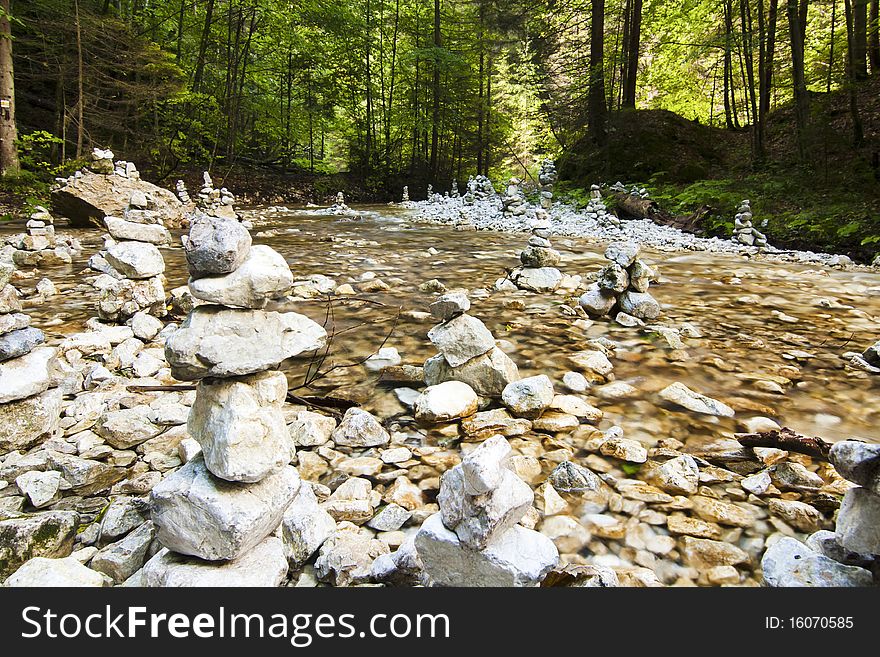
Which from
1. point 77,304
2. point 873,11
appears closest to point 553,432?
point 77,304

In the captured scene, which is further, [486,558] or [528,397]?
[528,397]

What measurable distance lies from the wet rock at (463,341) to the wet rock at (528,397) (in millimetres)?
302

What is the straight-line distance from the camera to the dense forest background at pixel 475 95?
37.9 ft

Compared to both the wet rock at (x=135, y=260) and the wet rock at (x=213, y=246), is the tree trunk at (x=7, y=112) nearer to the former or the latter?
the wet rock at (x=135, y=260)

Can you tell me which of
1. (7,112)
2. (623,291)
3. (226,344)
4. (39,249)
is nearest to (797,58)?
(623,291)

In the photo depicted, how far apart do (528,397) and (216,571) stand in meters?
1.83

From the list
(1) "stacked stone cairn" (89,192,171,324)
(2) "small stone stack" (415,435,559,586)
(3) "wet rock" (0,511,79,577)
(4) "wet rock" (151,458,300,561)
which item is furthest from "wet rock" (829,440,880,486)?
(1) "stacked stone cairn" (89,192,171,324)

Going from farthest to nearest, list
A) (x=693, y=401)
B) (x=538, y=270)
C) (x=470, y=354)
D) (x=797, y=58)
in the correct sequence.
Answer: (x=797, y=58), (x=538, y=270), (x=470, y=354), (x=693, y=401)

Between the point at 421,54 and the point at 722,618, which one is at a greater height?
the point at 421,54

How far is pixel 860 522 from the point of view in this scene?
1.29m

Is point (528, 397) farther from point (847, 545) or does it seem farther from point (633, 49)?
point (633, 49)

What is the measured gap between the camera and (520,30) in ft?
68.5

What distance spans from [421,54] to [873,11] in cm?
1755

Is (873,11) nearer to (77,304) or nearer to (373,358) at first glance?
(373,358)
